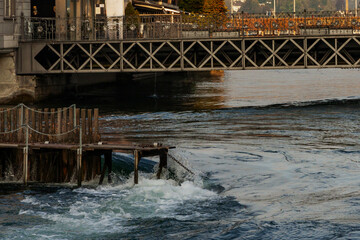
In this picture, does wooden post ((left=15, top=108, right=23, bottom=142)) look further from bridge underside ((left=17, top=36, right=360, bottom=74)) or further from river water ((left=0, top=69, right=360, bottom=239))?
bridge underside ((left=17, top=36, right=360, bottom=74))

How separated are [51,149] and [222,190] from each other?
19.4 feet

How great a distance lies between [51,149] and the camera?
26578 mm

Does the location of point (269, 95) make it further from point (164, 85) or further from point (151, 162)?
point (151, 162)

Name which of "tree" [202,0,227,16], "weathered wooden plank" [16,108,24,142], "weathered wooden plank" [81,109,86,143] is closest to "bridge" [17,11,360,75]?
"weathered wooden plank" [16,108,24,142]

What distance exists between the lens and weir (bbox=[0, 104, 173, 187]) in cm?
2620

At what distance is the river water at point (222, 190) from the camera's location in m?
20.8

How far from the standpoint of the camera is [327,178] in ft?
89.6

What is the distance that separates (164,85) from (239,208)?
63087mm

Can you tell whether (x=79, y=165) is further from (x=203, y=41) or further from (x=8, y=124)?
(x=203, y=41)

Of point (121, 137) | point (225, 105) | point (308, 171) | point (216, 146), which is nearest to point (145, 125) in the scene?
point (121, 137)

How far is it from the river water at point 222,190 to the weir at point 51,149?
3.49 ft

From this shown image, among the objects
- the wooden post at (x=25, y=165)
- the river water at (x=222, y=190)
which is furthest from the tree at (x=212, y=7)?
the wooden post at (x=25, y=165)

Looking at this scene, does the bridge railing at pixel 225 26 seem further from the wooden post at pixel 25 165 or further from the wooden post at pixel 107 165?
the wooden post at pixel 25 165

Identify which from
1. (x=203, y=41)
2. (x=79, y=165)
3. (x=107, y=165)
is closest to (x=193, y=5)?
(x=203, y=41)
